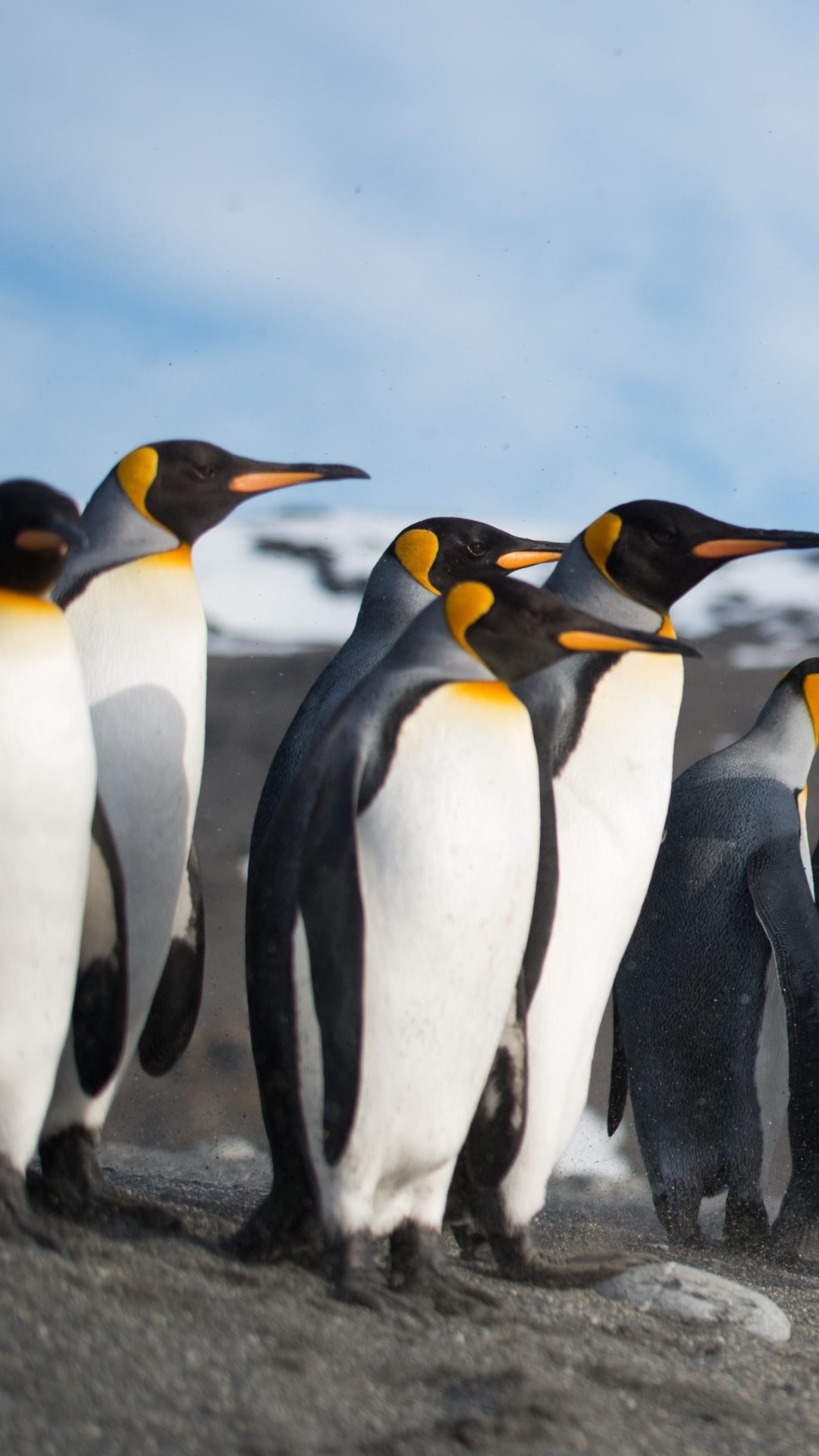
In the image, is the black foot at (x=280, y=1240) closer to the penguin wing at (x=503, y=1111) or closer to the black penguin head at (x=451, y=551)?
the penguin wing at (x=503, y=1111)

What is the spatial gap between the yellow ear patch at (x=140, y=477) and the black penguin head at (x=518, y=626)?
96cm

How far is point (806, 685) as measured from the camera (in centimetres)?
523

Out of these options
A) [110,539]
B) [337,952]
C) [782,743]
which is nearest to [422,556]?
[110,539]

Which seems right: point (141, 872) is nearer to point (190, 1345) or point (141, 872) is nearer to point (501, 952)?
point (501, 952)

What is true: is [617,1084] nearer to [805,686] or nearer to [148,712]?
[805,686]

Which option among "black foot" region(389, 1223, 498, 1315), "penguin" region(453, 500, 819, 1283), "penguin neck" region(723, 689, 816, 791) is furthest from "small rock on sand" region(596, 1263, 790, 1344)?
"penguin neck" region(723, 689, 816, 791)

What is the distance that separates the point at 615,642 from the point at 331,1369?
1565 millimetres

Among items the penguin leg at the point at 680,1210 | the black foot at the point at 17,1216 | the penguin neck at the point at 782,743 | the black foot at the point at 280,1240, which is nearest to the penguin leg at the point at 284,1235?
the black foot at the point at 280,1240

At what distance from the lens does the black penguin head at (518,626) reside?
307cm

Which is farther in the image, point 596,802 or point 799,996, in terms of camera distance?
point 799,996

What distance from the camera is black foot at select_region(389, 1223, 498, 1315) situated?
2629 millimetres

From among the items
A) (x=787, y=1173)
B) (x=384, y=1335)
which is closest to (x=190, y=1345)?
(x=384, y=1335)

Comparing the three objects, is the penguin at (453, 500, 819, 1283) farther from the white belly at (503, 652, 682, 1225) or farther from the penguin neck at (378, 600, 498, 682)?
the penguin neck at (378, 600, 498, 682)

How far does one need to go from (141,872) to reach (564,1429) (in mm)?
1640
